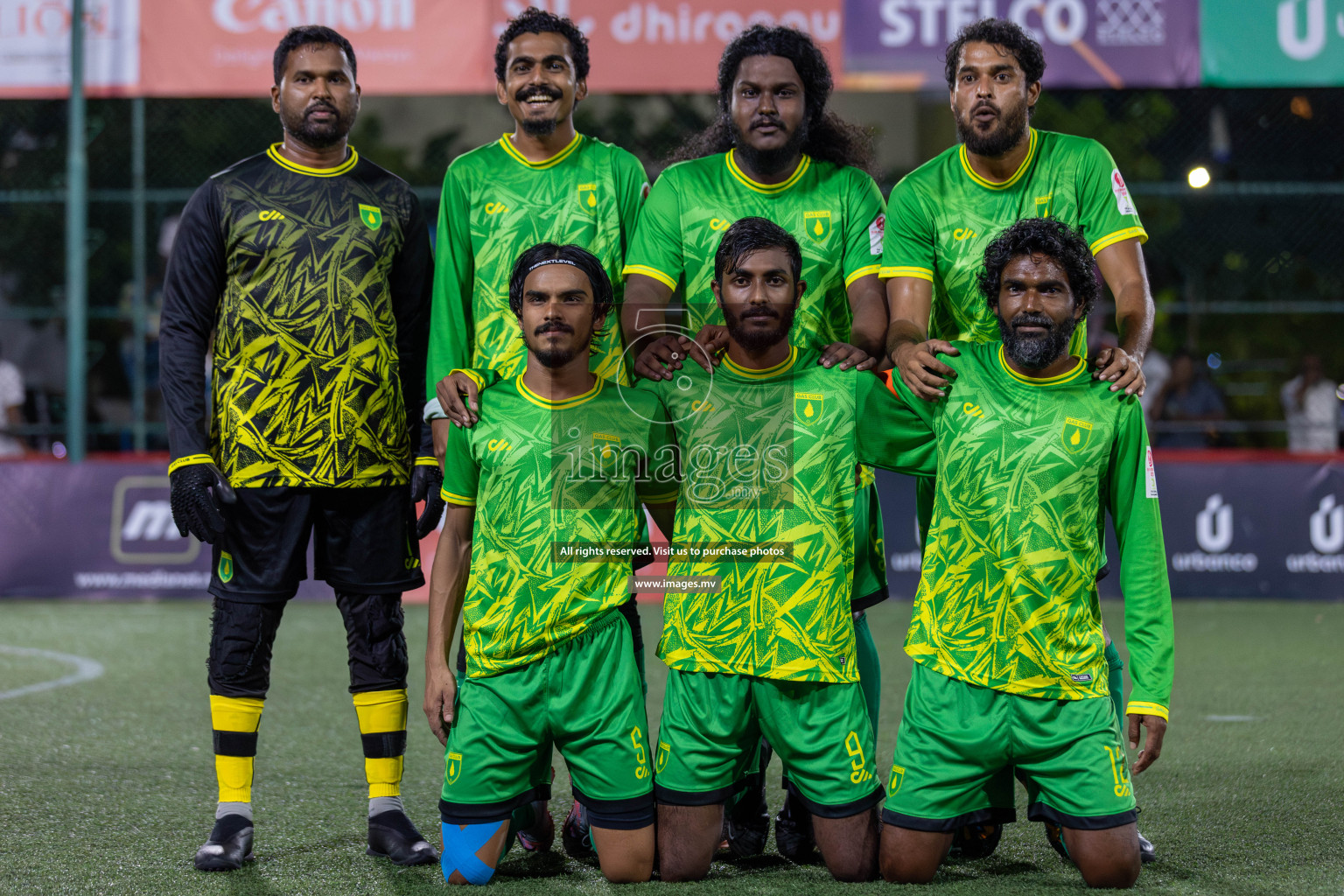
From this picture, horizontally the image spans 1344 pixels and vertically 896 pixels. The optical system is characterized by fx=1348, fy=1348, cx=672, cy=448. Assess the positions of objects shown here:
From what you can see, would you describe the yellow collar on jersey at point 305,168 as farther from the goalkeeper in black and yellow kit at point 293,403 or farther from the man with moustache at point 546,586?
the man with moustache at point 546,586

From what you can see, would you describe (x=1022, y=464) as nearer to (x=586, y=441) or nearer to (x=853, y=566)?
(x=853, y=566)

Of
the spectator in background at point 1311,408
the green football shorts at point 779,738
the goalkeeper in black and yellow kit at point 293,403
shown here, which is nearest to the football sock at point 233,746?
the goalkeeper in black and yellow kit at point 293,403

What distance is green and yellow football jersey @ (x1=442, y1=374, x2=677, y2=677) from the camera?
3430 mm

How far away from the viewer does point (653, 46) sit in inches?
378

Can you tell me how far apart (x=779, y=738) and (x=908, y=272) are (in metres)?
1.29

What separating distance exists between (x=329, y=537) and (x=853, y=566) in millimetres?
1467

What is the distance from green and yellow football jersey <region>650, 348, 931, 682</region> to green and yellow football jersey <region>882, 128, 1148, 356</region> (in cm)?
41

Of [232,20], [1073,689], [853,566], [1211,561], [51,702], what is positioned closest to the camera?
[1073,689]

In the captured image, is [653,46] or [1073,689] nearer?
[1073,689]

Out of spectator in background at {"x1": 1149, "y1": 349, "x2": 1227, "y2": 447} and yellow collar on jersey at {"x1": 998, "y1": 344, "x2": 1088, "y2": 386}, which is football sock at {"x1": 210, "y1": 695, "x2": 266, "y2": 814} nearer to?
yellow collar on jersey at {"x1": 998, "y1": 344, "x2": 1088, "y2": 386}

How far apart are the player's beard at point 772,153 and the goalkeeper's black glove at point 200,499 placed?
169 centimetres

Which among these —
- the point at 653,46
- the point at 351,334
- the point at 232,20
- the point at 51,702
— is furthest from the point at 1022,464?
the point at 232,20

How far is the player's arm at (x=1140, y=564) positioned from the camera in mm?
3344

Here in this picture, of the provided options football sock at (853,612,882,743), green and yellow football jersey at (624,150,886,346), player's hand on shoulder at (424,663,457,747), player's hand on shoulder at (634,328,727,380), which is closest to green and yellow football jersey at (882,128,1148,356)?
green and yellow football jersey at (624,150,886,346)
